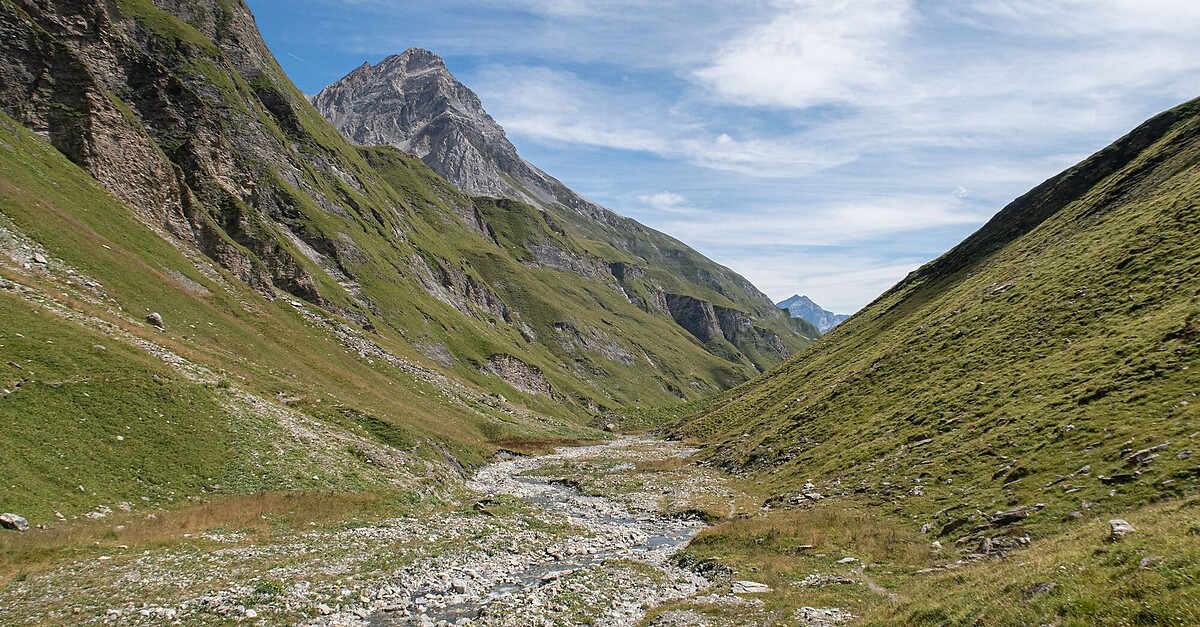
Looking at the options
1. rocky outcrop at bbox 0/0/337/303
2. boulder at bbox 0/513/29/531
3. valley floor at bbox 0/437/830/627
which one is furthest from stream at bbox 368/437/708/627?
rocky outcrop at bbox 0/0/337/303

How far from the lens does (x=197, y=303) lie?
206ft

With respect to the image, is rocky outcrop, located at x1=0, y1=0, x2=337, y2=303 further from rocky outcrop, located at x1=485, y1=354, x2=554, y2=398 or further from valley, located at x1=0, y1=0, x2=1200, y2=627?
rocky outcrop, located at x1=485, y1=354, x2=554, y2=398

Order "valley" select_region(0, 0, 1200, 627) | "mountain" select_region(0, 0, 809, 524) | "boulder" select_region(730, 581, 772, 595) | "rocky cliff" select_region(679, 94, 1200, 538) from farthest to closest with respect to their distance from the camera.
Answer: "mountain" select_region(0, 0, 809, 524)
"rocky cliff" select_region(679, 94, 1200, 538)
"boulder" select_region(730, 581, 772, 595)
"valley" select_region(0, 0, 1200, 627)

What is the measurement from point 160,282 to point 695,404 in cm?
13704

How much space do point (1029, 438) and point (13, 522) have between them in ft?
159

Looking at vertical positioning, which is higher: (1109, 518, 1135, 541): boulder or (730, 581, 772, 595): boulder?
(1109, 518, 1135, 541): boulder

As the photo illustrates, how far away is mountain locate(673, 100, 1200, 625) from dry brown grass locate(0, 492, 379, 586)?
891 inches

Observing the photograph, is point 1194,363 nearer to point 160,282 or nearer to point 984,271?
point 984,271

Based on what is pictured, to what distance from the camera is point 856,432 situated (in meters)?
51.0

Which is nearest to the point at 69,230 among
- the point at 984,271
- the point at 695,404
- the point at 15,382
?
the point at 15,382

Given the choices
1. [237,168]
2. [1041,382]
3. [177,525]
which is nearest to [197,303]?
[177,525]

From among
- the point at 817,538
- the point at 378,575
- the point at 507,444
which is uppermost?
the point at 817,538

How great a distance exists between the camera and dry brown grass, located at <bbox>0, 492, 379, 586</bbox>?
21.2 meters

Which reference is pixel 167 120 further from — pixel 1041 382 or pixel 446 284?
pixel 1041 382
